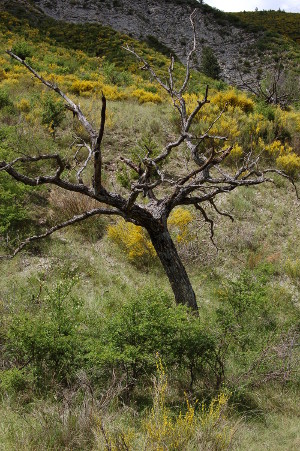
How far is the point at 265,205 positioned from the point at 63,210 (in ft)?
15.2

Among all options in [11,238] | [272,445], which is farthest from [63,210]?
[272,445]

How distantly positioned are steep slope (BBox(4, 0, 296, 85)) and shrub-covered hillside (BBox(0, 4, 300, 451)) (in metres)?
20.9

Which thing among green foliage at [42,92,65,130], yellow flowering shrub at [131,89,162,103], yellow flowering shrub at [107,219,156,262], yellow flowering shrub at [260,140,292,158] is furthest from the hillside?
yellow flowering shrub at [107,219,156,262]

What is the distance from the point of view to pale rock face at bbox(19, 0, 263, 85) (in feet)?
99.1

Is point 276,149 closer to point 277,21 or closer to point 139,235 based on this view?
point 139,235

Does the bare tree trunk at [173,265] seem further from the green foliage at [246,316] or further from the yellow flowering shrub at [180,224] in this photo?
the yellow flowering shrub at [180,224]

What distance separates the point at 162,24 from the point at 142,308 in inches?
1420

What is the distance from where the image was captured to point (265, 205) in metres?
8.15

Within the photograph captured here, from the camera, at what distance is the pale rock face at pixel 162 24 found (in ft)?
99.1

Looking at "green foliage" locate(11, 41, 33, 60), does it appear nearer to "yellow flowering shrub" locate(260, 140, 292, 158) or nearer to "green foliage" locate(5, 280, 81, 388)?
"yellow flowering shrub" locate(260, 140, 292, 158)

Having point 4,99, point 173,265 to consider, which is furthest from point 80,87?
point 173,265

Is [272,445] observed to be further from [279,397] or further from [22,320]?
[22,320]

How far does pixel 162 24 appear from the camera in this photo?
33.2m

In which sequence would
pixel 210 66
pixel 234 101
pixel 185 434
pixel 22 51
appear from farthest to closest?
pixel 210 66 < pixel 22 51 < pixel 234 101 < pixel 185 434
